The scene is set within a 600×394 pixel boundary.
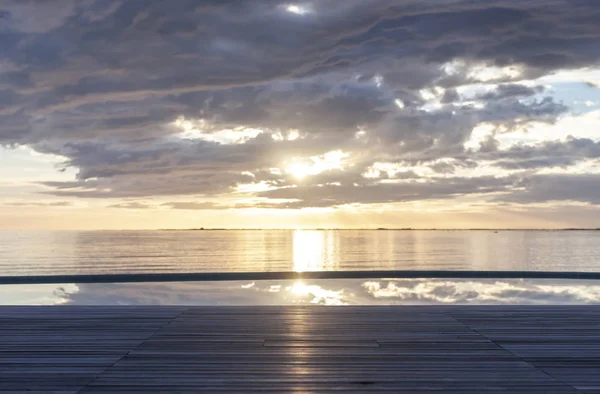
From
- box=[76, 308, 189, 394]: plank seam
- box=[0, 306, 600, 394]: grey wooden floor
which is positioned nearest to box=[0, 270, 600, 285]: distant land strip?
box=[0, 306, 600, 394]: grey wooden floor

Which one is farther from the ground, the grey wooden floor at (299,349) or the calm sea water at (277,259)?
the grey wooden floor at (299,349)

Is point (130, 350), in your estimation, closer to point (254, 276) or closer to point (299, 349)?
point (299, 349)

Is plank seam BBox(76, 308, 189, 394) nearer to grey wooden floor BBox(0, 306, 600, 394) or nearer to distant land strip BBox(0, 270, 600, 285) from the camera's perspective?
grey wooden floor BBox(0, 306, 600, 394)

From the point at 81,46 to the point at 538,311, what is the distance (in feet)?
45.4

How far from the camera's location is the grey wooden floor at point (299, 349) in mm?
4371

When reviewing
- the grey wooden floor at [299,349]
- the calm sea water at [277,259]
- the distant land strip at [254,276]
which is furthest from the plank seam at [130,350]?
the calm sea water at [277,259]

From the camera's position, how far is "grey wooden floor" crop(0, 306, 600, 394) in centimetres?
437

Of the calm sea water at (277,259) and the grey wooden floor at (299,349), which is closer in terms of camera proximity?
the grey wooden floor at (299,349)

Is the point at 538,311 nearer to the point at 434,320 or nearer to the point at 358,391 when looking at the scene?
the point at 434,320

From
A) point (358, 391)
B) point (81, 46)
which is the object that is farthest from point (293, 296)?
point (81, 46)

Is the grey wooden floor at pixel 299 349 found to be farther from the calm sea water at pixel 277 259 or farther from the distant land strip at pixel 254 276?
the calm sea water at pixel 277 259

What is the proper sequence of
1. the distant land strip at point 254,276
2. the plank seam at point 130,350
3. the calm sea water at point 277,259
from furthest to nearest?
the calm sea water at point 277,259, the distant land strip at point 254,276, the plank seam at point 130,350

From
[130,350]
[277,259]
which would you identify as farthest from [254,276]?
[277,259]

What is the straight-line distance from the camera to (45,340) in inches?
229
